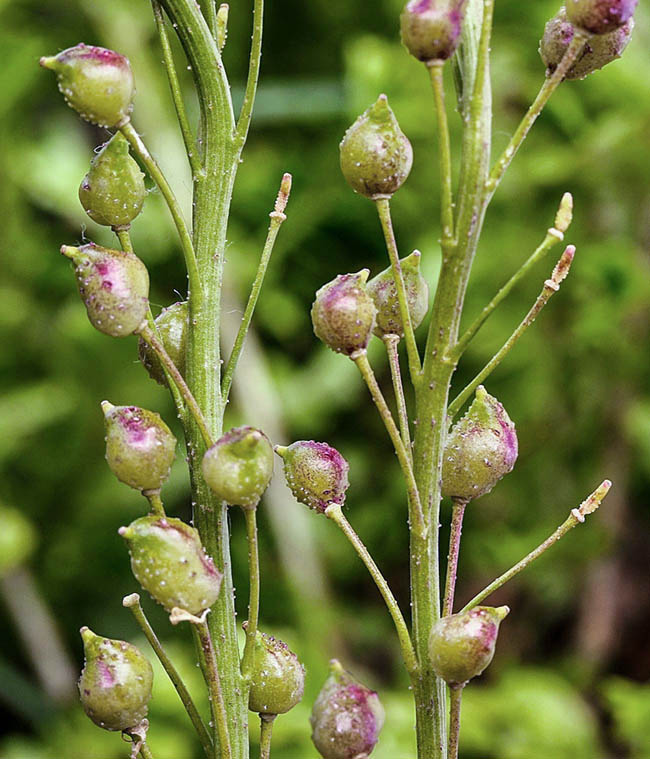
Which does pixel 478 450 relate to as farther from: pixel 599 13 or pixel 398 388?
pixel 599 13

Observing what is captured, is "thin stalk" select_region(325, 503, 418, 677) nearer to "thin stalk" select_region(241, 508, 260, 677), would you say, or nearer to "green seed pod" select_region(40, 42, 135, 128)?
"thin stalk" select_region(241, 508, 260, 677)

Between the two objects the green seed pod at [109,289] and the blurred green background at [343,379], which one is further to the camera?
the blurred green background at [343,379]

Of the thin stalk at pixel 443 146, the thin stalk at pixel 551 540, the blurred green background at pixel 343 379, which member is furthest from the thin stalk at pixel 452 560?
the blurred green background at pixel 343 379

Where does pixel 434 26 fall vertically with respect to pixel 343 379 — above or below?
below

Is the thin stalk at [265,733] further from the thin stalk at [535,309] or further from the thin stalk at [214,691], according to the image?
the thin stalk at [535,309]

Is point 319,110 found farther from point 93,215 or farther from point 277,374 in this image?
point 93,215

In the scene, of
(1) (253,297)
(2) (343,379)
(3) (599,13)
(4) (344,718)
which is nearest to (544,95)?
(3) (599,13)

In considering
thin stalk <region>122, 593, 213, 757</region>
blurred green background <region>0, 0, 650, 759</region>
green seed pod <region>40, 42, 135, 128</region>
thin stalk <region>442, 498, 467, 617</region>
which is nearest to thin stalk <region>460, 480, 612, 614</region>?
thin stalk <region>442, 498, 467, 617</region>
